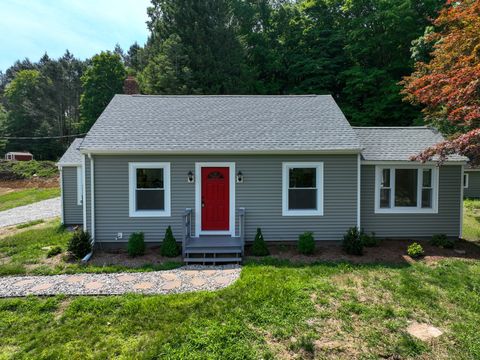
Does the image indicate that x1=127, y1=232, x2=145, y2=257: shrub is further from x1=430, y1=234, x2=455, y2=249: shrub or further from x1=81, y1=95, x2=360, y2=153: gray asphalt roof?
x1=430, y1=234, x2=455, y2=249: shrub

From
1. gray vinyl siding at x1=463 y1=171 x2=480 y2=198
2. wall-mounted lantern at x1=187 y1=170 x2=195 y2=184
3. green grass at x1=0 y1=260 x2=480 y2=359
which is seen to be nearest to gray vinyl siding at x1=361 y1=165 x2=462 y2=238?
green grass at x1=0 y1=260 x2=480 y2=359

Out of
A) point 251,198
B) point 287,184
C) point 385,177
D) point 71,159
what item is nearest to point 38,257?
point 71,159

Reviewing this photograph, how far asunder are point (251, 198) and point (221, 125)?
2.73m

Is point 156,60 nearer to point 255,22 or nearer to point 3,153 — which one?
point 255,22

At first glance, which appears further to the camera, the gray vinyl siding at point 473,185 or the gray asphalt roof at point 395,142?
the gray vinyl siding at point 473,185

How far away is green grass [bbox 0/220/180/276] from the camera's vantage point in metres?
6.92

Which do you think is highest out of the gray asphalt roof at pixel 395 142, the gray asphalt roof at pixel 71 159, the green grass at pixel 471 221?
the gray asphalt roof at pixel 395 142

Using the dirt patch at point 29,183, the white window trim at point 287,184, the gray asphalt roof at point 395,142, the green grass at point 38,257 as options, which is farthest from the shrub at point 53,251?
the dirt patch at point 29,183

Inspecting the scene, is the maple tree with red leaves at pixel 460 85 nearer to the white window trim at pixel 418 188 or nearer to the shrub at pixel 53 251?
the white window trim at pixel 418 188

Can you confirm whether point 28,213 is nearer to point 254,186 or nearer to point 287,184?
point 254,186

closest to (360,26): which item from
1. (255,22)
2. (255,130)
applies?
(255,22)

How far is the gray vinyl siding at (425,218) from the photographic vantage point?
9289 mm

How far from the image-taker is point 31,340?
4.24m

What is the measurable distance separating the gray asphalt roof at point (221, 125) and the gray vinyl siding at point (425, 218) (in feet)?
7.86
